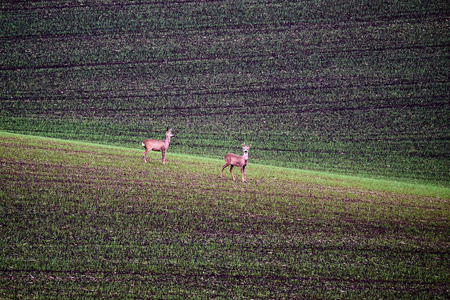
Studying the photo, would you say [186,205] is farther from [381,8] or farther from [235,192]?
[381,8]

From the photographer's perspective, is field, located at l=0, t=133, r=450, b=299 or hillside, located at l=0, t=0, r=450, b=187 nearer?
field, located at l=0, t=133, r=450, b=299

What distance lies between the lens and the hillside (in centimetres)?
2428

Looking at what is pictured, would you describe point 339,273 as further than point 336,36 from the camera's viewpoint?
No

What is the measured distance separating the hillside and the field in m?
6.19

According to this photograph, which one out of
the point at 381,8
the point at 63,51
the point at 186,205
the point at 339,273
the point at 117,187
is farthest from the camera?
the point at 381,8

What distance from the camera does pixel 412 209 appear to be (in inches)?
614

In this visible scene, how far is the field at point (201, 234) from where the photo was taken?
27.9ft

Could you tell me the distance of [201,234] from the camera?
36.3ft

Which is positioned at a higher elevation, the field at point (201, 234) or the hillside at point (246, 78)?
the hillside at point (246, 78)

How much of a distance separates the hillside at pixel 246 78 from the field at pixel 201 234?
6187 millimetres

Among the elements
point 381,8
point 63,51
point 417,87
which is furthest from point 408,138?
point 63,51

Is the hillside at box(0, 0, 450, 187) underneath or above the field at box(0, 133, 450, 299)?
above

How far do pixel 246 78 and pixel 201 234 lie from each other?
18.7m

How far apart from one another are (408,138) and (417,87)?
454cm
